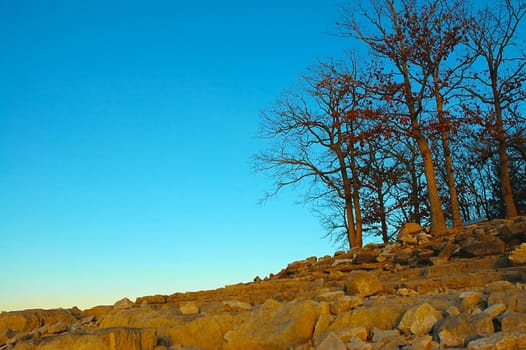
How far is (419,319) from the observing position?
643cm

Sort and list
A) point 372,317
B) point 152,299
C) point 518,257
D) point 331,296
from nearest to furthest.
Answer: point 372,317, point 331,296, point 518,257, point 152,299

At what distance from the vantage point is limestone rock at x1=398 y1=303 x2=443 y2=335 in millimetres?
6336

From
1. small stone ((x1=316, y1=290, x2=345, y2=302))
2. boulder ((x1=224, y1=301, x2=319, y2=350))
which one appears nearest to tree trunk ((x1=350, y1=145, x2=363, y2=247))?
small stone ((x1=316, y1=290, x2=345, y2=302))

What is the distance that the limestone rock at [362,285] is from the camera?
8.84 meters

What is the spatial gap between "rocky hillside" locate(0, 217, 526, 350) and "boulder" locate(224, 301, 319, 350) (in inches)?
0.5

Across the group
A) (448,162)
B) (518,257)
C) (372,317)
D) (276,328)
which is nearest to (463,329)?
(372,317)

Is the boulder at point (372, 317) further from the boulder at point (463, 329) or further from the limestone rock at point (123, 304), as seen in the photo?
the limestone rock at point (123, 304)

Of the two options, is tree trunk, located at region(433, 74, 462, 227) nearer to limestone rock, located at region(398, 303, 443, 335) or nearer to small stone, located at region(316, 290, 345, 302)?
small stone, located at region(316, 290, 345, 302)

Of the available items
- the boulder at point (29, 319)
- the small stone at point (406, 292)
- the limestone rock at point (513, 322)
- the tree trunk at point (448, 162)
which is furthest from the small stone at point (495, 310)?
the tree trunk at point (448, 162)

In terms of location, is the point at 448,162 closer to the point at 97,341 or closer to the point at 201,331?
the point at 201,331

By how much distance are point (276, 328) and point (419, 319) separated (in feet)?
6.51

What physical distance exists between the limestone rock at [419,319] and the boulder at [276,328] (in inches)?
54.1

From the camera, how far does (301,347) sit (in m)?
6.94

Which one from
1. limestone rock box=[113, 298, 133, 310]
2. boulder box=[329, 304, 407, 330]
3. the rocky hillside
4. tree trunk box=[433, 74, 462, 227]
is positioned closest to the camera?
the rocky hillside
